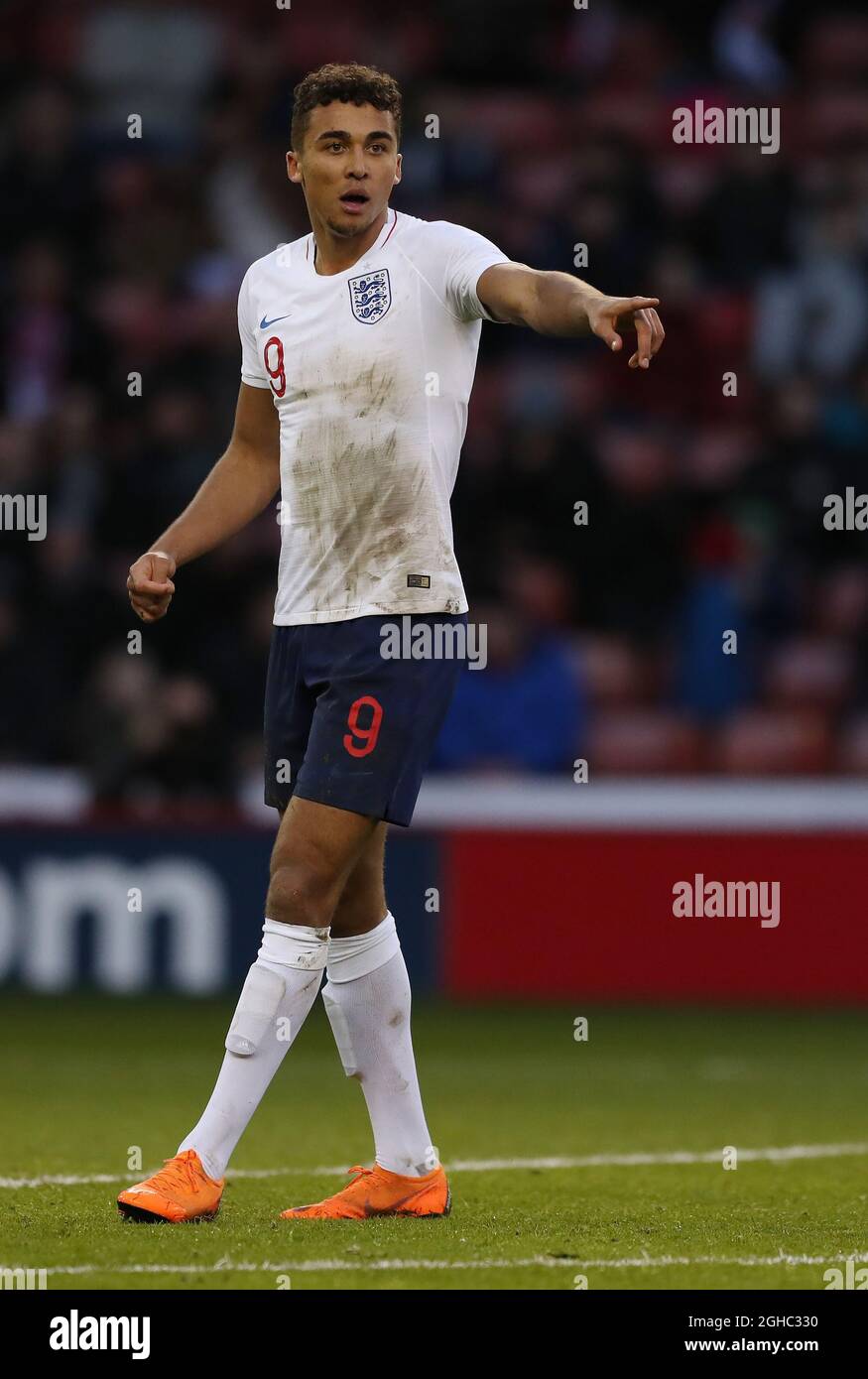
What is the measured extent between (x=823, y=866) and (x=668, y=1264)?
22.6ft

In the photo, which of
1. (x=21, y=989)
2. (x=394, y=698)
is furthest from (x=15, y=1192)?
(x=21, y=989)

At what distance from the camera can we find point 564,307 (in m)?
4.64

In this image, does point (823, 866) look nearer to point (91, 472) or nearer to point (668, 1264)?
point (91, 472)

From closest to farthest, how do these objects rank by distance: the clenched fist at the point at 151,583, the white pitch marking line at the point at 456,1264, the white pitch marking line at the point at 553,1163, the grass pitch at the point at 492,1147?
the white pitch marking line at the point at 456,1264, the grass pitch at the point at 492,1147, the clenched fist at the point at 151,583, the white pitch marking line at the point at 553,1163

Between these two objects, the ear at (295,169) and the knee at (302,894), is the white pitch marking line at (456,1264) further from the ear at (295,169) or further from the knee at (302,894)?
the ear at (295,169)

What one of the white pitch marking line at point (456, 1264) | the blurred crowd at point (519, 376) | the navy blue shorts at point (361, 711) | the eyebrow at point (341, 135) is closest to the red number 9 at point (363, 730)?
the navy blue shorts at point (361, 711)

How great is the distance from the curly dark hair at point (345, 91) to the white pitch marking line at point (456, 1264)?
237 cm

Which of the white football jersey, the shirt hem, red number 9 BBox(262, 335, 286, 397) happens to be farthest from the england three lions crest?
the shirt hem

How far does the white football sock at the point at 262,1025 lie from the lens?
502cm

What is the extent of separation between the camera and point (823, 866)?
37.3 feet

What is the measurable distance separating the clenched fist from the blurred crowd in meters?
A: 6.63

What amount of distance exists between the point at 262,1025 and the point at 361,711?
2.30ft

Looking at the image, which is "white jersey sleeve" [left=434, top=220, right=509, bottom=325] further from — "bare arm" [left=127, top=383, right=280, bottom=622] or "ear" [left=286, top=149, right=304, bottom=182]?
"bare arm" [left=127, top=383, right=280, bottom=622]

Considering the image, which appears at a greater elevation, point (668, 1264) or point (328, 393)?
point (328, 393)
